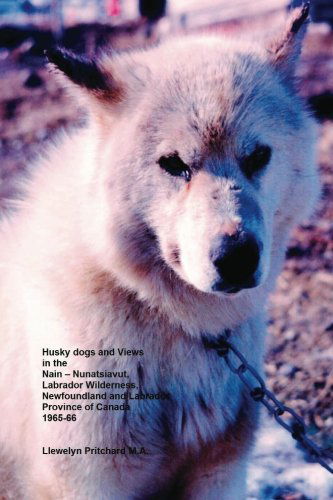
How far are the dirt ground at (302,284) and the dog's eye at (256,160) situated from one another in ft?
2.80

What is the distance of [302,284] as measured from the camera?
455cm

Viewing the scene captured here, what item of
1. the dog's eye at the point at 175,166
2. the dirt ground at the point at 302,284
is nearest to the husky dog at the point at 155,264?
the dog's eye at the point at 175,166

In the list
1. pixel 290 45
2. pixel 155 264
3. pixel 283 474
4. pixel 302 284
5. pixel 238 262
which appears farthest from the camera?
pixel 302 284

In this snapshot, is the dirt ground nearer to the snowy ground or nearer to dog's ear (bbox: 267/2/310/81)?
the snowy ground

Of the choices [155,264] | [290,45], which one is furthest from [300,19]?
[155,264]

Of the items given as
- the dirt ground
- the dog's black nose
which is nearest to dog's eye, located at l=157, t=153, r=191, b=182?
the dog's black nose

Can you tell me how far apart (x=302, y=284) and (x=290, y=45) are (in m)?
2.23

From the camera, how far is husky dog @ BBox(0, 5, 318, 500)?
225 centimetres

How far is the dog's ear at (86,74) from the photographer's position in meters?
2.36

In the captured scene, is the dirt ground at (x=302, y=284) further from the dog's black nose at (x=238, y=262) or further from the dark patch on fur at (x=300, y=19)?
the dog's black nose at (x=238, y=262)

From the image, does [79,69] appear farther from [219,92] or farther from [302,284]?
[302,284]

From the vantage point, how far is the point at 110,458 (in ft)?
7.79

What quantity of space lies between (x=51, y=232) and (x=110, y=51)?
858 mm

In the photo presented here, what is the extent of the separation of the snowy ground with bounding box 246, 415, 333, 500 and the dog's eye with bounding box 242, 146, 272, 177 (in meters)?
1.35
